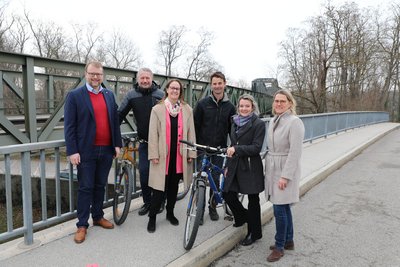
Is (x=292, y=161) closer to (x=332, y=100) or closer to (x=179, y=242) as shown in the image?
(x=179, y=242)

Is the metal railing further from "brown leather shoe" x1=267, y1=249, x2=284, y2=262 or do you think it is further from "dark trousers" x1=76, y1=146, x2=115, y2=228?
"brown leather shoe" x1=267, y1=249, x2=284, y2=262

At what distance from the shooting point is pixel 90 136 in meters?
3.55

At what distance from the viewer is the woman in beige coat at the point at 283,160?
3.31m

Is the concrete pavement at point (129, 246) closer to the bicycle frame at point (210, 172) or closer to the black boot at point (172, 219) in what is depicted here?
the black boot at point (172, 219)

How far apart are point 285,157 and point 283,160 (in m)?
0.04

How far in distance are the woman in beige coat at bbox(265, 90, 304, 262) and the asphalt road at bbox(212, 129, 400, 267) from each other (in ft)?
1.25

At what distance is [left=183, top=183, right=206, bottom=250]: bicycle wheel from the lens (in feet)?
11.2

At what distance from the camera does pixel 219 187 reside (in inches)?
166

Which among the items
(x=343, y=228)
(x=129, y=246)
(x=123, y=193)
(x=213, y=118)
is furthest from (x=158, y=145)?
(x=343, y=228)

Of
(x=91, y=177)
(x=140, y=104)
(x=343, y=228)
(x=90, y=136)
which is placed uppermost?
(x=140, y=104)

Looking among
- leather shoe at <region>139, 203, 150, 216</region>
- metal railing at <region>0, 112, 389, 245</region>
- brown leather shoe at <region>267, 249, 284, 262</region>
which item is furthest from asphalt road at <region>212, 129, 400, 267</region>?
metal railing at <region>0, 112, 389, 245</region>

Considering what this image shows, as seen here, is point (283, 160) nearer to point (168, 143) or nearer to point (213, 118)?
point (213, 118)

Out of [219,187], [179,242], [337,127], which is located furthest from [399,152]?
[179,242]

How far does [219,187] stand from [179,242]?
88 centimetres
